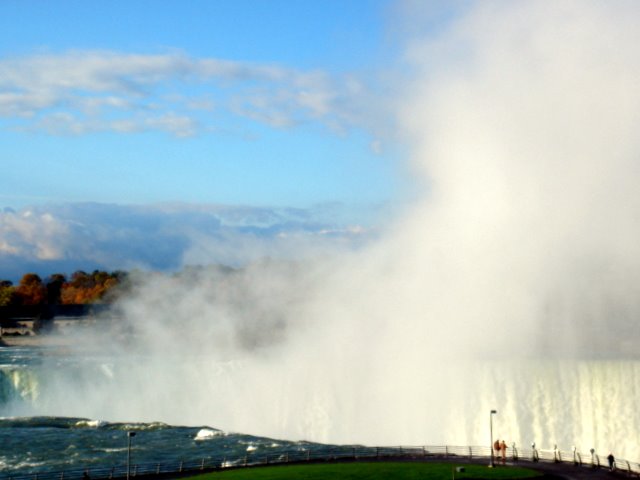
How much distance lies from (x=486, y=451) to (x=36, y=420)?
44.1 metres

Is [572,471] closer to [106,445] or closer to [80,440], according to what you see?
[106,445]

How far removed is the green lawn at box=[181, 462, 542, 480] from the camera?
5562cm

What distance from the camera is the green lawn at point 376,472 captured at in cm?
5562

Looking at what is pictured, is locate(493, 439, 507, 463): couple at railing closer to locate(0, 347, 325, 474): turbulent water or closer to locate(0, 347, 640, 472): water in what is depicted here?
locate(0, 347, 640, 472): water

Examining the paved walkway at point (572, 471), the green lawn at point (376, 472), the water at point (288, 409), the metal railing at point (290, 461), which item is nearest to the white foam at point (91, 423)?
the water at point (288, 409)

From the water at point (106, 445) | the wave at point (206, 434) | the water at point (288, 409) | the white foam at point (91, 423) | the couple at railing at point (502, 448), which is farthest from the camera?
the white foam at point (91, 423)

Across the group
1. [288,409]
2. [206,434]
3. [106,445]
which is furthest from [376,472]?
[288,409]

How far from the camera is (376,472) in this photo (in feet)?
188

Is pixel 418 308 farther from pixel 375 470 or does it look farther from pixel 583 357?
pixel 375 470

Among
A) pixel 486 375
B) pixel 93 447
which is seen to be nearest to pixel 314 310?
pixel 486 375

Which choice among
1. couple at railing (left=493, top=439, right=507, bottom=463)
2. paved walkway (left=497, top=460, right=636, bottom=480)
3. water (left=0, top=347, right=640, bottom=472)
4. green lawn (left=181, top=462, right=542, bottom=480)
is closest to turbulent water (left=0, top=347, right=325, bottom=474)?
water (left=0, top=347, right=640, bottom=472)

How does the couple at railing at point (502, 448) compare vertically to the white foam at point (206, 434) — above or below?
below

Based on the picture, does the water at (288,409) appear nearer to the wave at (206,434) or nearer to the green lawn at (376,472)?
the wave at (206,434)

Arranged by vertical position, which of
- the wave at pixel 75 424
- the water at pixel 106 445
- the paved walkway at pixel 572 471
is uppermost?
the wave at pixel 75 424
